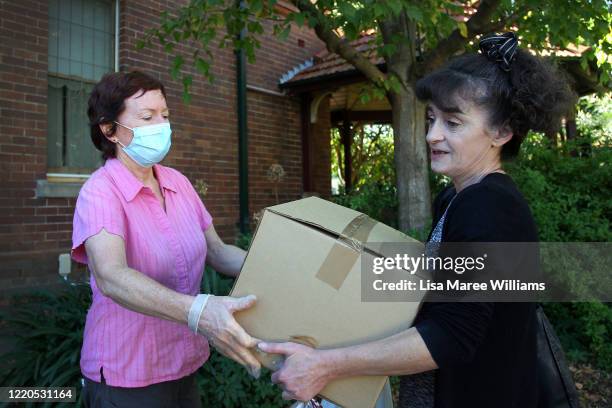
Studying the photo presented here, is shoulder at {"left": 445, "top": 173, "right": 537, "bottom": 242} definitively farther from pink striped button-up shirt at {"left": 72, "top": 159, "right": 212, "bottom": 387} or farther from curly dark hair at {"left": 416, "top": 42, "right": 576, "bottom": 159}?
pink striped button-up shirt at {"left": 72, "top": 159, "right": 212, "bottom": 387}

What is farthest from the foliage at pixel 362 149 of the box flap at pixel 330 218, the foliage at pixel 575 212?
the box flap at pixel 330 218

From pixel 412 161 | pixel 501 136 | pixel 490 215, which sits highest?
pixel 412 161

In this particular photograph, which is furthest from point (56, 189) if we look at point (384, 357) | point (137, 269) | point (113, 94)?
point (384, 357)

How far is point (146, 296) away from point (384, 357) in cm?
72

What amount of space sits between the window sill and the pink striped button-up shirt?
129 inches

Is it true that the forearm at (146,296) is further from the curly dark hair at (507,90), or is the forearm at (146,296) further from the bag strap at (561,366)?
the bag strap at (561,366)

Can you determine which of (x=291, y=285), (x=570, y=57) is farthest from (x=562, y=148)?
(x=291, y=285)

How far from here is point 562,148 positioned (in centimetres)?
515

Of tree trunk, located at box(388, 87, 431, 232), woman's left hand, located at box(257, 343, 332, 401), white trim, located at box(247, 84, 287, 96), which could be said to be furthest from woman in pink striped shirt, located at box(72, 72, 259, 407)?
white trim, located at box(247, 84, 287, 96)

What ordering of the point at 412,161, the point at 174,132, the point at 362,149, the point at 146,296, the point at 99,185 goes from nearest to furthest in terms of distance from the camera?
1. the point at 146,296
2. the point at 99,185
3. the point at 412,161
4. the point at 174,132
5. the point at 362,149

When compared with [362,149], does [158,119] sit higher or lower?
lower

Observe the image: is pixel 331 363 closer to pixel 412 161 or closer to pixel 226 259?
pixel 226 259

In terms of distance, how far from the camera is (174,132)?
5.74 metres

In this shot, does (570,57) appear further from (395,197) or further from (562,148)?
(395,197)
